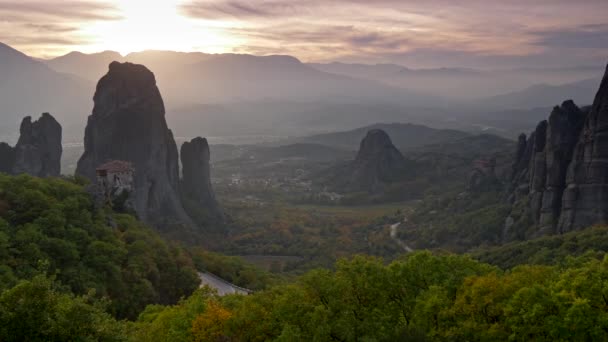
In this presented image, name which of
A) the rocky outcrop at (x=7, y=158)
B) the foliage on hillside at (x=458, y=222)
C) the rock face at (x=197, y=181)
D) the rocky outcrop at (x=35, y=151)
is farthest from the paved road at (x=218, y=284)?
the rock face at (x=197, y=181)

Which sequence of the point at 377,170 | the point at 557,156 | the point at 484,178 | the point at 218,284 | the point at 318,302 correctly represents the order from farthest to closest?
the point at 377,170 < the point at 484,178 < the point at 557,156 < the point at 218,284 < the point at 318,302

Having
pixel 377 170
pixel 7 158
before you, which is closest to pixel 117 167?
pixel 7 158

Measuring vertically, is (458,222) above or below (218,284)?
below

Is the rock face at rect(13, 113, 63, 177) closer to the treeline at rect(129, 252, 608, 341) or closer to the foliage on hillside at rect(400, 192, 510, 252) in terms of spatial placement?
the foliage on hillside at rect(400, 192, 510, 252)

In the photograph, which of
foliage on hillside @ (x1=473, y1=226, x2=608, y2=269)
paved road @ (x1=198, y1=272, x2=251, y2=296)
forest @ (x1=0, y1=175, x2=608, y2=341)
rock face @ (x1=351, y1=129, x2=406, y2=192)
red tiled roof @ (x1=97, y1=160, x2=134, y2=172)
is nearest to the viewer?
forest @ (x1=0, y1=175, x2=608, y2=341)

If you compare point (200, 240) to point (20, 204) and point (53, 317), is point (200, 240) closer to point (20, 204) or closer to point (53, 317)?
point (20, 204)

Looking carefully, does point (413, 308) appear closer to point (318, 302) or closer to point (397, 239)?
point (318, 302)

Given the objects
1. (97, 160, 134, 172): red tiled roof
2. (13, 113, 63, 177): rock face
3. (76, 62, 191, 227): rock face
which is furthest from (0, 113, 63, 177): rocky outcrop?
(97, 160, 134, 172): red tiled roof
